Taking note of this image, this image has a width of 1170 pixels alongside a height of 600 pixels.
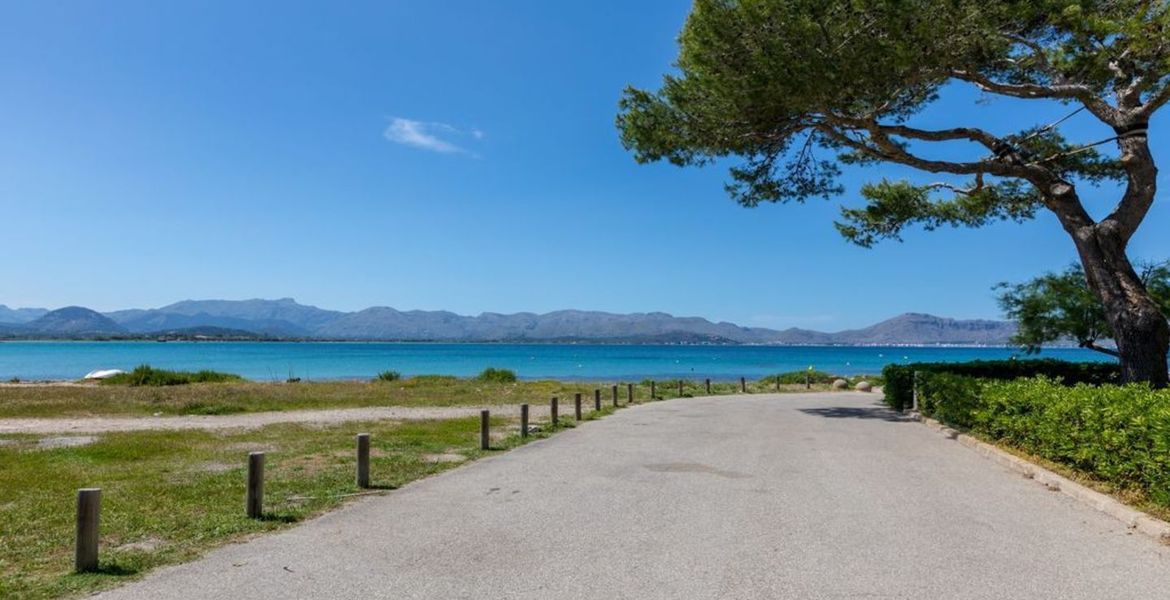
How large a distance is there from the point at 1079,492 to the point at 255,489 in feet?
30.9

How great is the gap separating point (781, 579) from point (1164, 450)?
4643mm

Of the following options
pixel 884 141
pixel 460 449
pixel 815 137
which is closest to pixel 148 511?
pixel 460 449

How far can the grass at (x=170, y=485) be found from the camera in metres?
6.11

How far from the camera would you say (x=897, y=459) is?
38.9 feet

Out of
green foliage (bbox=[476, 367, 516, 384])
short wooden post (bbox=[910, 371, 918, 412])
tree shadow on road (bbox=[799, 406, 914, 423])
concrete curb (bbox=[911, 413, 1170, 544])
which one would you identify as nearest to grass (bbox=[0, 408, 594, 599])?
tree shadow on road (bbox=[799, 406, 914, 423])

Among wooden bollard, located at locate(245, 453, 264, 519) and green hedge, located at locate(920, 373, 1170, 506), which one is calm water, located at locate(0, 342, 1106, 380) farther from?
wooden bollard, located at locate(245, 453, 264, 519)

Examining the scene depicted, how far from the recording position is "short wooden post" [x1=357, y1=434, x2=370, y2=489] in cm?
946

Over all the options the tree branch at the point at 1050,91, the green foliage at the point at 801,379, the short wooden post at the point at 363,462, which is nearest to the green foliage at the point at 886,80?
the tree branch at the point at 1050,91

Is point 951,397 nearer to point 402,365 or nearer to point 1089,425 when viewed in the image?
point 1089,425

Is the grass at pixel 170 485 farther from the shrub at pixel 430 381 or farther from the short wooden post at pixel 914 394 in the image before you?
the shrub at pixel 430 381

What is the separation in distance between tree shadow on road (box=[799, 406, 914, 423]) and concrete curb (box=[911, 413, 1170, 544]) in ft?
19.2

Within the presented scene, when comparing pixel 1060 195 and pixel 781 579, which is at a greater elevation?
pixel 1060 195

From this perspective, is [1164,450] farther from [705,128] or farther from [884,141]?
[705,128]

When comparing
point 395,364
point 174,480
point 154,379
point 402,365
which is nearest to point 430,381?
point 154,379
